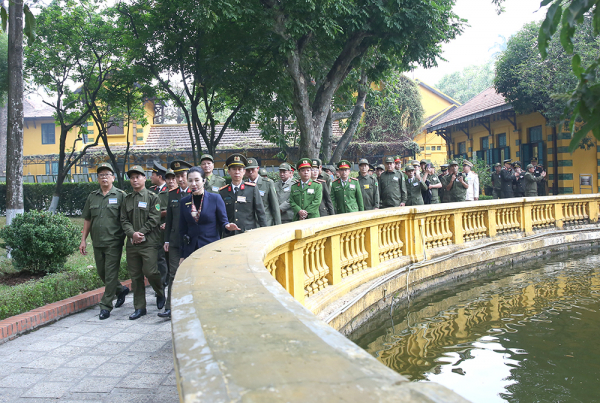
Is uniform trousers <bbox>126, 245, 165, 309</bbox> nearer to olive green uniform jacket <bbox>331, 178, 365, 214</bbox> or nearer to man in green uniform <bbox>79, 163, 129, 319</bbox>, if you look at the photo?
man in green uniform <bbox>79, 163, 129, 319</bbox>

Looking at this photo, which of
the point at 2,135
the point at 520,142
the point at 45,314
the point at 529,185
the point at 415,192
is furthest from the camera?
the point at 2,135

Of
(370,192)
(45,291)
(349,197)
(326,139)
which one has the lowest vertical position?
(45,291)

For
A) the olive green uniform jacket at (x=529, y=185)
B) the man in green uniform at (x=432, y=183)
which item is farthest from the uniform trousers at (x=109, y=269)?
the olive green uniform jacket at (x=529, y=185)

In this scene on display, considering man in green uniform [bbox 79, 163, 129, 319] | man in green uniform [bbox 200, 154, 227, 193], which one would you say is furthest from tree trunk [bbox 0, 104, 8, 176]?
man in green uniform [bbox 79, 163, 129, 319]

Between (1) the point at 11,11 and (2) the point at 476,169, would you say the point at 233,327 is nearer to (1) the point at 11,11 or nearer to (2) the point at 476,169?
(1) the point at 11,11

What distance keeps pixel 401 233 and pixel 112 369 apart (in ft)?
16.6

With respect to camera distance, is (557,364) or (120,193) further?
(120,193)

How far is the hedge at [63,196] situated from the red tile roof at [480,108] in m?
16.1

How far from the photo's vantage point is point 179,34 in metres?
13.0

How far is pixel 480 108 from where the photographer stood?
24.0 metres

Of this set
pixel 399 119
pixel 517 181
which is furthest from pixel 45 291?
pixel 399 119

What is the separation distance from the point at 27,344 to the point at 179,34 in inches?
398

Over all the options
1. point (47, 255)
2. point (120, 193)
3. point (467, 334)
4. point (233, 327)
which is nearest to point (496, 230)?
point (467, 334)

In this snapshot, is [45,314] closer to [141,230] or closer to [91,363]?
[141,230]
